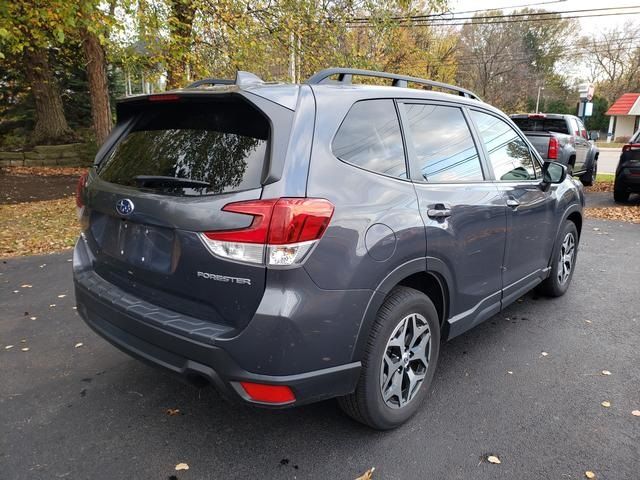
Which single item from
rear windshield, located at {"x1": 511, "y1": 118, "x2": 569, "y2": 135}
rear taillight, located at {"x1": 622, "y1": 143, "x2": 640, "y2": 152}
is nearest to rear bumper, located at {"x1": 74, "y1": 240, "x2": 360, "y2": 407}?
rear taillight, located at {"x1": 622, "y1": 143, "x2": 640, "y2": 152}

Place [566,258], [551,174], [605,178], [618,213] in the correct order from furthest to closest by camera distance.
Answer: [605,178]
[618,213]
[566,258]
[551,174]

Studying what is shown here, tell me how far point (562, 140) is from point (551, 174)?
828 centimetres

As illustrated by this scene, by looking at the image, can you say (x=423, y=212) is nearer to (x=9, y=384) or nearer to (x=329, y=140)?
(x=329, y=140)

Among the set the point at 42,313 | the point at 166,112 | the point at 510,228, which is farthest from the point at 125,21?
the point at 510,228

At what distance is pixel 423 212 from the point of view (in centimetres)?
260

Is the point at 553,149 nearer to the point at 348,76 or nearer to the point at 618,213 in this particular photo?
the point at 618,213

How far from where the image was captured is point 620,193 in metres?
10.5

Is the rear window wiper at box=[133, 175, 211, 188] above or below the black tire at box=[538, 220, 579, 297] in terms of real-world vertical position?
above

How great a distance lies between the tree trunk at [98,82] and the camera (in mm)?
10945

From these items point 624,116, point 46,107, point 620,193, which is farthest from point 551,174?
point 624,116

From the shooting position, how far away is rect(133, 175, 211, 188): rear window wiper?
2.27 m

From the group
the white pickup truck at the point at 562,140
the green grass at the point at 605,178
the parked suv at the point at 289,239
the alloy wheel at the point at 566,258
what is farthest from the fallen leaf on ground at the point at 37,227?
the green grass at the point at 605,178

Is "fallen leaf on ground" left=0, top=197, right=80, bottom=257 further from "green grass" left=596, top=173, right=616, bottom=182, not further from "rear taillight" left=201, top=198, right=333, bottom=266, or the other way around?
"green grass" left=596, top=173, right=616, bottom=182

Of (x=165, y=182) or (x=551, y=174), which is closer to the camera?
(x=165, y=182)
